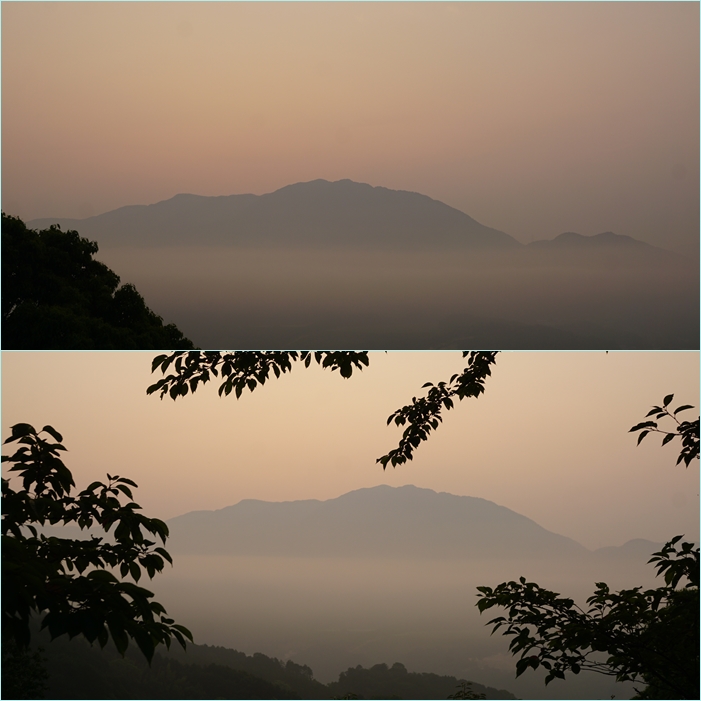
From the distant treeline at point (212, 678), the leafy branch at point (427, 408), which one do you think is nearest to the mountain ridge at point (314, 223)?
the leafy branch at point (427, 408)

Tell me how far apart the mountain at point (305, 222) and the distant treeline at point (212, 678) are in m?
4.59

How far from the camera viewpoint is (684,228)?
5277 mm

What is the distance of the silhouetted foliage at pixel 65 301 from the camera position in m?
5.52

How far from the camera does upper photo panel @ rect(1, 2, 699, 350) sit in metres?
5.10

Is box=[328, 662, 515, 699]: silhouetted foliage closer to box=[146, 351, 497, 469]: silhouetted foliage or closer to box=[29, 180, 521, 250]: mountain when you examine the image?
box=[146, 351, 497, 469]: silhouetted foliage

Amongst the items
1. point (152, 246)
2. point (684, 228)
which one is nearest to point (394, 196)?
point (152, 246)

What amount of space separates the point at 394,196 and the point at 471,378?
1745 mm

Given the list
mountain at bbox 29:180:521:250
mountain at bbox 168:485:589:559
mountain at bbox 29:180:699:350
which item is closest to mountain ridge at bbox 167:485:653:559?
mountain at bbox 168:485:589:559

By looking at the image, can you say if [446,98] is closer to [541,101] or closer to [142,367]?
[541,101]

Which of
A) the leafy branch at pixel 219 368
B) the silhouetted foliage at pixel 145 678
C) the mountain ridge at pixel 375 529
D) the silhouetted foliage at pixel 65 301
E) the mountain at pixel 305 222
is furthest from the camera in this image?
the mountain ridge at pixel 375 529

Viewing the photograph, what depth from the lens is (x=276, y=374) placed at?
12.6 feet

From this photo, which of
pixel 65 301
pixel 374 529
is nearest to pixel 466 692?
pixel 374 529

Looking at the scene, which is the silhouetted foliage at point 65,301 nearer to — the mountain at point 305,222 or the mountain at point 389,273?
the mountain at point 389,273

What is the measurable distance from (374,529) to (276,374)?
463cm
